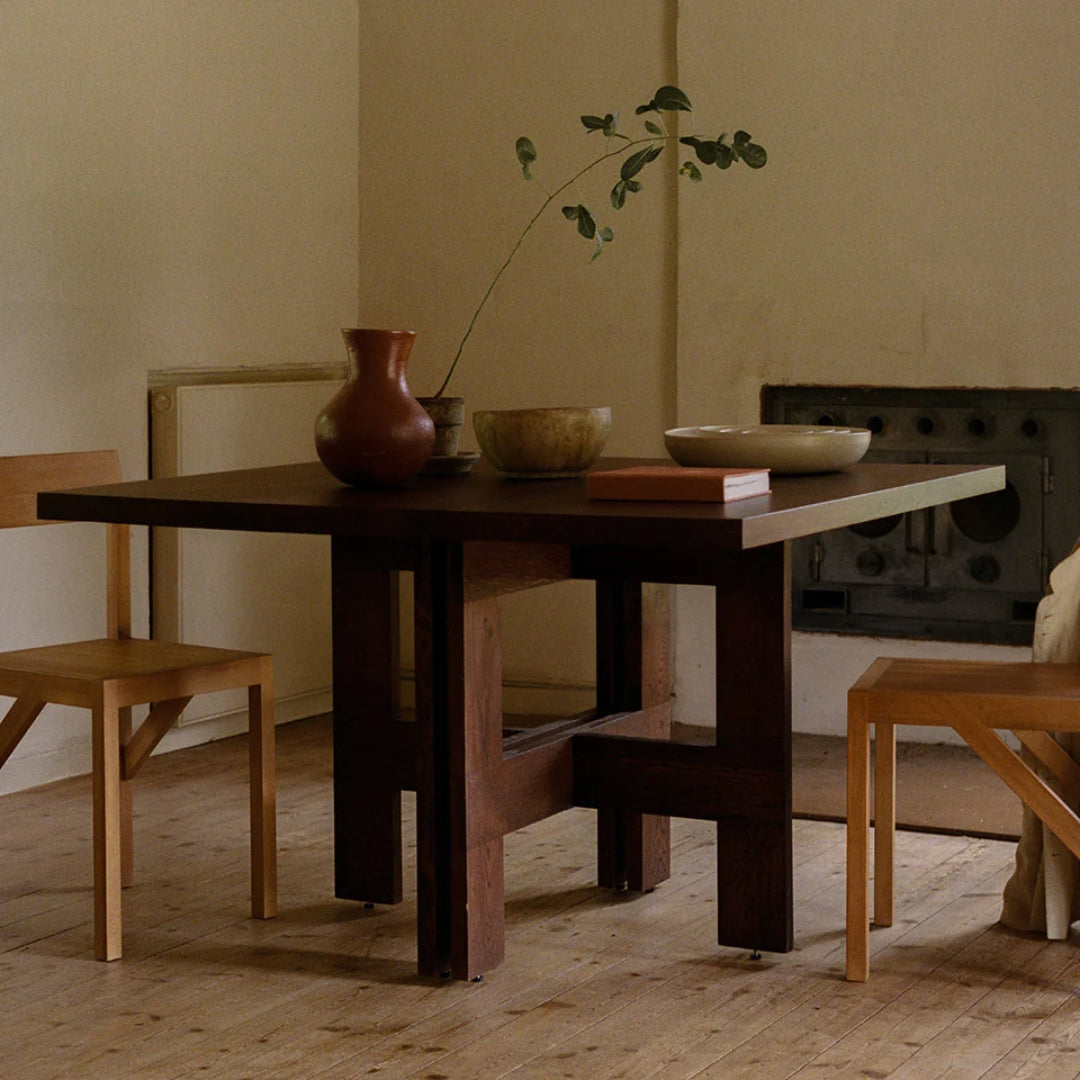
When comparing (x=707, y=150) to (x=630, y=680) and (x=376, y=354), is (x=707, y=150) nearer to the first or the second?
(x=376, y=354)

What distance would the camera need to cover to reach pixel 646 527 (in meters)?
2.33

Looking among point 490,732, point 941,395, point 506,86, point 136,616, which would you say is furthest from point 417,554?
point 506,86

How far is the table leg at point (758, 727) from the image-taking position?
280 centimetres

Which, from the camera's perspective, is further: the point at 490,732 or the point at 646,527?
the point at 490,732

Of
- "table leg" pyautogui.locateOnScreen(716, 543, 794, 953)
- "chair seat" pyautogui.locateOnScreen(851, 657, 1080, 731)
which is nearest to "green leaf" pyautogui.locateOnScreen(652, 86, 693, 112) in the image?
"table leg" pyautogui.locateOnScreen(716, 543, 794, 953)

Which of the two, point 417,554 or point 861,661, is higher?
point 417,554

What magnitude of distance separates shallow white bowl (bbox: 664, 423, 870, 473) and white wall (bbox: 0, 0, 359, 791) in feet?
5.84

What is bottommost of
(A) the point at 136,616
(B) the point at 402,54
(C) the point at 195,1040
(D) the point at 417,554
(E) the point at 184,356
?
(C) the point at 195,1040

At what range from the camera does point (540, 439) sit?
2.89 meters

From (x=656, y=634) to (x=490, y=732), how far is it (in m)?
0.60

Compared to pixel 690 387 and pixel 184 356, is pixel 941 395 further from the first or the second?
pixel 184 356

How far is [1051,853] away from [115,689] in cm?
153

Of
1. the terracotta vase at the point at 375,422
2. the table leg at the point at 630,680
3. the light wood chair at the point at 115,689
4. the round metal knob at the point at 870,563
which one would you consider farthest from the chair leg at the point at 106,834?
the round metal knob at the point at 870,563

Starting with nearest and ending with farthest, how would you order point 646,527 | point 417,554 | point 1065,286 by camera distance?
point 646,527 < point 417,554 < point 1065,286
